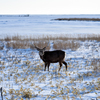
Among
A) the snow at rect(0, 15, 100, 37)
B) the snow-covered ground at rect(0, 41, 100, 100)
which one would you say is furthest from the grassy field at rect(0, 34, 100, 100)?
the snow at rect(0, 15, 100, 37)

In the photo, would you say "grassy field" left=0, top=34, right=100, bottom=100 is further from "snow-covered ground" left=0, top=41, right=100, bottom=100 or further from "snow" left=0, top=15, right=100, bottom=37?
"snow" left=0, top=15, right=100, bottom=37

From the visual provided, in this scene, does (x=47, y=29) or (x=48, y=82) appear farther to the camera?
Result: (x=47, y=29)

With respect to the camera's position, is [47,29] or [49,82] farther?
[47,29]

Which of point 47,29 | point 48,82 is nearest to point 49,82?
point 48,82

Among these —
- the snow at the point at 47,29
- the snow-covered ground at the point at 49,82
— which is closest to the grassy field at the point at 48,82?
the snow-covered ground at the point at 49,82

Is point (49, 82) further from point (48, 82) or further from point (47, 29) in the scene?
point (47, 29)

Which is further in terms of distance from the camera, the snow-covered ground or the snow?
the snow

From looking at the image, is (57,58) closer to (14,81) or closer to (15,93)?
(14,81)

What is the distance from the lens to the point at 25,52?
12.6 metres

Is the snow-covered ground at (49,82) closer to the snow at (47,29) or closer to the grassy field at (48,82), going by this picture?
the grassy field at (48,82)

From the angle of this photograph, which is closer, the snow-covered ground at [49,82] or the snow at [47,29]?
the snow-covered ground at [49,82]

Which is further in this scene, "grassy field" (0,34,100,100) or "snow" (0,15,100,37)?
"snow" (0,15,100,37)

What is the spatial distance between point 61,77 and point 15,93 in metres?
2.38

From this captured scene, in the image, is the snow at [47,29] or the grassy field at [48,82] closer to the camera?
the grassy field at [48,82]
